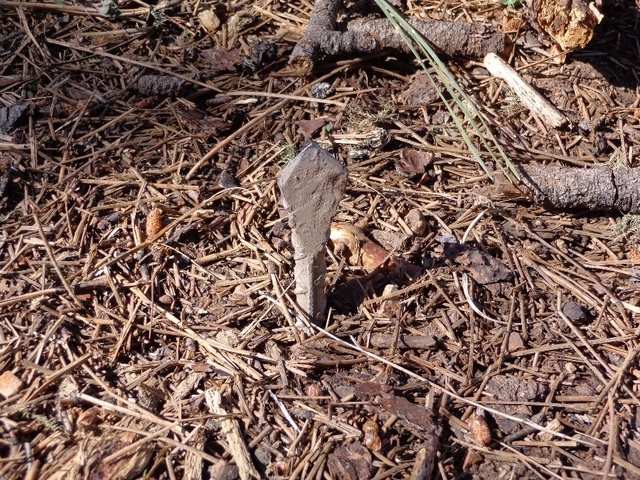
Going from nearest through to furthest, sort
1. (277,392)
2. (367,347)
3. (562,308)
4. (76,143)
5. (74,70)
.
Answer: (277,392) → (367,347) → (562,308) → (76,143) → (74,70)

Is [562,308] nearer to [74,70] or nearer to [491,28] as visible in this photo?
[491,28]

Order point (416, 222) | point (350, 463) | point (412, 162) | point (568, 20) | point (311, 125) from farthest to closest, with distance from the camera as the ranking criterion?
point (568, 20)
point (311, 125)
point (412, 162)
point (416, 222)
point (350, 463)

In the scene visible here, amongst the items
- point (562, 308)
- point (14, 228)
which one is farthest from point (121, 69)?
point (562, 308)

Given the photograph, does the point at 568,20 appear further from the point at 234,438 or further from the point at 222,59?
the point at 234,438

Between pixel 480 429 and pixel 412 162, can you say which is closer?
pixel 480 429

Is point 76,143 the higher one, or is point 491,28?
point 491,28

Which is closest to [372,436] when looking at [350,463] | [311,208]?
[350,463]

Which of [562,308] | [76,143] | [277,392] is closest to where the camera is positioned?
[277,392]
